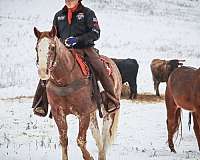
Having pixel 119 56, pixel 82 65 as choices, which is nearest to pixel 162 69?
pixel 119 56

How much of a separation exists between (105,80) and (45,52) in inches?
69.4

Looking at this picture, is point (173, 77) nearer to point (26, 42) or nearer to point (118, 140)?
point (118, 140)

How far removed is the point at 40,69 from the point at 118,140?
4581mm

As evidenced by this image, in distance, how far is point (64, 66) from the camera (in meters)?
5.74

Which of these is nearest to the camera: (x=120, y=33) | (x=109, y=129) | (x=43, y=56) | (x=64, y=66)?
(x=43, y=56)

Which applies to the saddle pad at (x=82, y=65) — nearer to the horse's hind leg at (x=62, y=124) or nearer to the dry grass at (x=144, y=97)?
the horse's hind leg at (x=62, y=124)

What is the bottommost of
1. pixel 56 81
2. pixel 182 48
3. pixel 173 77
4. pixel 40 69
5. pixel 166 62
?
pixel 182 48

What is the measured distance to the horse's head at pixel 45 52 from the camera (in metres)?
4.91

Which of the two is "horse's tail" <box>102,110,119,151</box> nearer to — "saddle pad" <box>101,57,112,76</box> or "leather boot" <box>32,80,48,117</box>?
"saddle pad" <box>101,57,112,76</box>

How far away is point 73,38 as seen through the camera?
6.05 meters

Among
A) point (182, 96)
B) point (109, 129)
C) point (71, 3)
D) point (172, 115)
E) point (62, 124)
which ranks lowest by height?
point (172, 115)

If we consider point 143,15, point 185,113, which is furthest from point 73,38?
point 143,15

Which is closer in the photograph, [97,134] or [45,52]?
[45,52]

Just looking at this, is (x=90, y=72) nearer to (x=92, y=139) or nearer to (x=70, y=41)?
(x=70, y=41)
